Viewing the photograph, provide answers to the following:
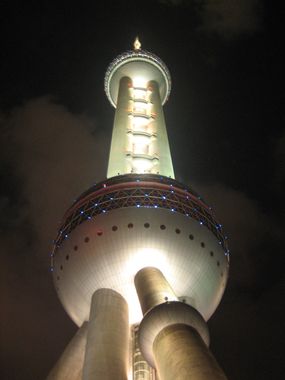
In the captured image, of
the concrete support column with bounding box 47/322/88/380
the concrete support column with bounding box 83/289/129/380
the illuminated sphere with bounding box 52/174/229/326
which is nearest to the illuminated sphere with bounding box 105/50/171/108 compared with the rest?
the illuminated sphere with bounding box 52/174/229/326

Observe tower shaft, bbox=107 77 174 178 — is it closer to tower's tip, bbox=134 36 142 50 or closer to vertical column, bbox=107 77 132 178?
vertical column, bbox=107 77 132 178

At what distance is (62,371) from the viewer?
26969mm

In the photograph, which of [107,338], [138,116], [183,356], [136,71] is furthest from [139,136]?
[183,356]

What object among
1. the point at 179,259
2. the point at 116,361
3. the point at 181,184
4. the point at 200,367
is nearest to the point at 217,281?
the point at 179,259

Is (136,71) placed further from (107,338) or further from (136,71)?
(107,338)

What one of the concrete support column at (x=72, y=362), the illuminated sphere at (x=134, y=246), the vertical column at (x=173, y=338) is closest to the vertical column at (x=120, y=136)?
the illuminated sphere at (x=134, y=246)

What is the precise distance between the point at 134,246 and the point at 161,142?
45.7ft

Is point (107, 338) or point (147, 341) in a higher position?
point (107, 338)

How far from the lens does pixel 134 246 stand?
1096 inches

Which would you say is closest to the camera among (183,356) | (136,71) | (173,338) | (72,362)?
(183,356)

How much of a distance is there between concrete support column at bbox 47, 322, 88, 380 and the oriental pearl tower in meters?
0.06

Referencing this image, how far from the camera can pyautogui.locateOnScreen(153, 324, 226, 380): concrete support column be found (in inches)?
684

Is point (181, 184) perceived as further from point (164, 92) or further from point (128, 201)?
point (164, 92)

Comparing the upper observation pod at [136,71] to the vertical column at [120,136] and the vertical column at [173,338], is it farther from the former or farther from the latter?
the vertical column at [173,338]
